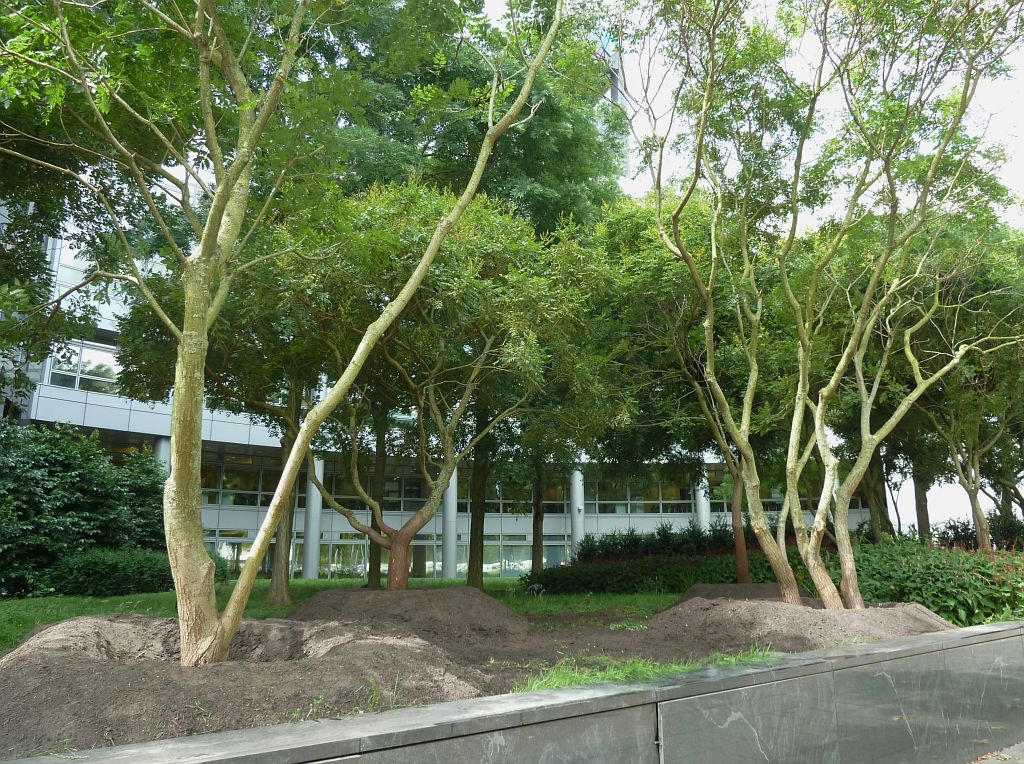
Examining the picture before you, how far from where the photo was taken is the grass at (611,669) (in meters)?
4.86

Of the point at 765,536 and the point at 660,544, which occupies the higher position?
the point at 765,536

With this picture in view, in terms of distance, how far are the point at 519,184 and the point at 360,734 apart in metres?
13.5

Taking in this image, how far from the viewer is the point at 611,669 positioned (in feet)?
18.6

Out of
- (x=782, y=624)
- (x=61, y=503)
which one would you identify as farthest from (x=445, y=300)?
(x=61, y=503)

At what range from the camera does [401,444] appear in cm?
1834

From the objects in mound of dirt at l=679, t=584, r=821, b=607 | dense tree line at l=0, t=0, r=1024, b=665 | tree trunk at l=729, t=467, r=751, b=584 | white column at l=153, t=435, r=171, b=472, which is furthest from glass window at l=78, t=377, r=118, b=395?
mound of dirt at l=679, t=584, r=821, b=607

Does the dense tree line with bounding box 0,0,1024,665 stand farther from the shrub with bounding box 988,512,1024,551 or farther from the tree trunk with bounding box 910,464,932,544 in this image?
the shrub with bounding box 988,512,1024,551

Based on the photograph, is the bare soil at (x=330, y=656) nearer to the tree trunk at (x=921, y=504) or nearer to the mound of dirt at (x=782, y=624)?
the mound of dirt at (x=782, y=624)

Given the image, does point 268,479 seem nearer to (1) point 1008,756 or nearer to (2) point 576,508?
(2) point 576,508

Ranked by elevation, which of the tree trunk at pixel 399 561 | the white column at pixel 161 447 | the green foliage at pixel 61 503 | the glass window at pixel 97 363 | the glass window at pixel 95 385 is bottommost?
the tree trunk at pixel 399 561

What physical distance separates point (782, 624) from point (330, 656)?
5015 millimetres

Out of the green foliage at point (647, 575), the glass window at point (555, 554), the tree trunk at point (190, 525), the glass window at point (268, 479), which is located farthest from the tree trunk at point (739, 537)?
the glass window at point (268, 479)

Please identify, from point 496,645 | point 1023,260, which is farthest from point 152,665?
point 1023,260

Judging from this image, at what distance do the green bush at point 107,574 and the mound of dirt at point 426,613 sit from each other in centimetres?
985
